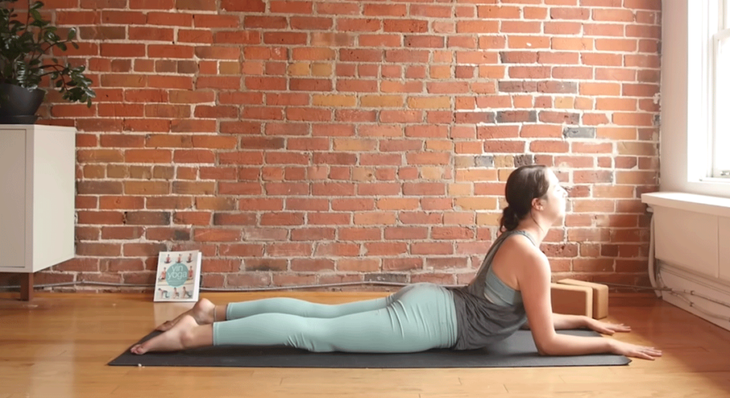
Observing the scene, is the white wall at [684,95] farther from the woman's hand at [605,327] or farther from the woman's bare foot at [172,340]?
the woman's bare foot at [172,340]

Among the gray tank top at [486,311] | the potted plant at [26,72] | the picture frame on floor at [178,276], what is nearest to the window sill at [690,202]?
the gray tank top at [486,311]

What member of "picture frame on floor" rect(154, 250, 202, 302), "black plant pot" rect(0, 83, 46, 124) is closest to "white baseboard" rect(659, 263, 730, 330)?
"picture frame on floor" rect(154, 250, 202, 302)

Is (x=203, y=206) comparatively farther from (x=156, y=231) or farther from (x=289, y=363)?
(x=289, y=363)

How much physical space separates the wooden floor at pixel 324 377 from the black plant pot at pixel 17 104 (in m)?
1.21

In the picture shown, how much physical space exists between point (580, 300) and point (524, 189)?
1008 mm

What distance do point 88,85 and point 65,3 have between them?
569mm

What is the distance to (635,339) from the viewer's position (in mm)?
3131

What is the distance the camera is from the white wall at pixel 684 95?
3842mm

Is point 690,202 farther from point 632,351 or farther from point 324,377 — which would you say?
point 324,377

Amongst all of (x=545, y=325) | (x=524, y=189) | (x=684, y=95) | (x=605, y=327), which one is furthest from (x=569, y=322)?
(x=684, y=95)

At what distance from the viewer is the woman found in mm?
2670

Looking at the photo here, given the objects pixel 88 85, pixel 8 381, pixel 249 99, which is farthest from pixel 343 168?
pixel 8 381

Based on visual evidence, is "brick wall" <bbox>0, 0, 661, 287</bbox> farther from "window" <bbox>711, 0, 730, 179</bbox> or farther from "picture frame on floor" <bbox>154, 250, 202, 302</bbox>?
"window" <bbox>711, 0, 730, 179</bbox>

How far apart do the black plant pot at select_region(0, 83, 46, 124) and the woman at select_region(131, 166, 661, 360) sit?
170 cm
